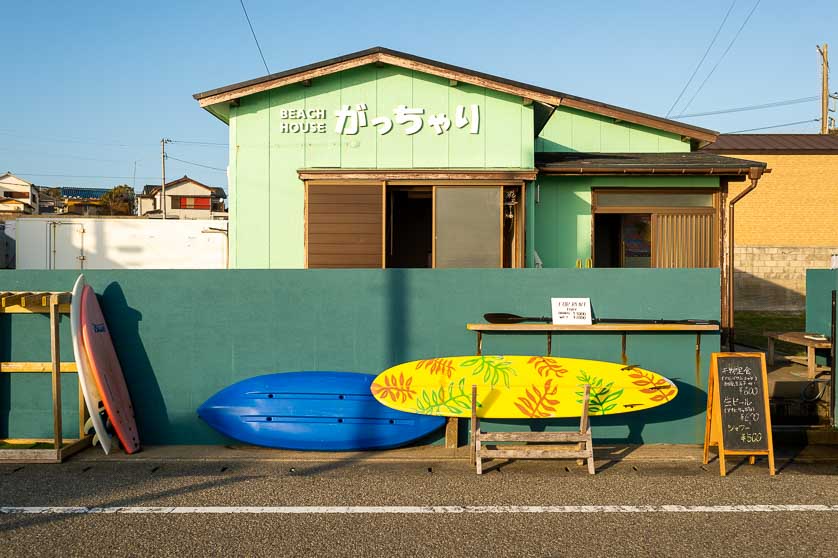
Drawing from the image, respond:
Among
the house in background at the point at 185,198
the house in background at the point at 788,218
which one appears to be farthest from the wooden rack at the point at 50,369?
the house in background at the point at 185,198

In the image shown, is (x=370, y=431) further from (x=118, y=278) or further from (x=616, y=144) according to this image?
(x=616, y=144)

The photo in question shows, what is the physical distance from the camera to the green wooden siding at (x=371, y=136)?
32.1 feet

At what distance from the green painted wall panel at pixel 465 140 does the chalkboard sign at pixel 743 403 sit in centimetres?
461

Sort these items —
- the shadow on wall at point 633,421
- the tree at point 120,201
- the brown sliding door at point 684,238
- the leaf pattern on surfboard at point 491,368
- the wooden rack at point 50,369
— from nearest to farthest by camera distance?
the wooden rack at point 50,369
the leaf pattern on surfboard at point 491,368
the shadow on wall at point 633,421
the brown sliding door at point 684,238
the tree at point 120,201

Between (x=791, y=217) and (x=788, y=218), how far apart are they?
11 centimetres

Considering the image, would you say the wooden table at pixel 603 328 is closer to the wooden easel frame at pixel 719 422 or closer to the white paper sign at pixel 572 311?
the white paper sign at pixel 572 311

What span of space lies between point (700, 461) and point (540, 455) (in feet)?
5.60

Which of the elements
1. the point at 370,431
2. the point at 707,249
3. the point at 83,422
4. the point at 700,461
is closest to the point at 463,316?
the point at 370,431

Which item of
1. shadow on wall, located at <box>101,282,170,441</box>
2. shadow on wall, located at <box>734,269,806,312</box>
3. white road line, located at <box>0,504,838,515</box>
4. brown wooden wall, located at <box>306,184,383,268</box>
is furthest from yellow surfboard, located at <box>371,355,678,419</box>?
shadow on wall, located at <box>734,269,806,312</box>

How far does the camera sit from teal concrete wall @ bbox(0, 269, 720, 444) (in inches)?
287

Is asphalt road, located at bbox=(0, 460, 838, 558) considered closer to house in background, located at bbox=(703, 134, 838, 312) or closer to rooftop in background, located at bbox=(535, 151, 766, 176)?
rooftop in background, located at bbox=(535, 151, 766, 176)

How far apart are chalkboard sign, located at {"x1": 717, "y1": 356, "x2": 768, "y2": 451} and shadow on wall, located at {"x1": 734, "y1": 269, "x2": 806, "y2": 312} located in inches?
657

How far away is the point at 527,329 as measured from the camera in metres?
7.18

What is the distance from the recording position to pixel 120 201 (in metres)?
57.6
